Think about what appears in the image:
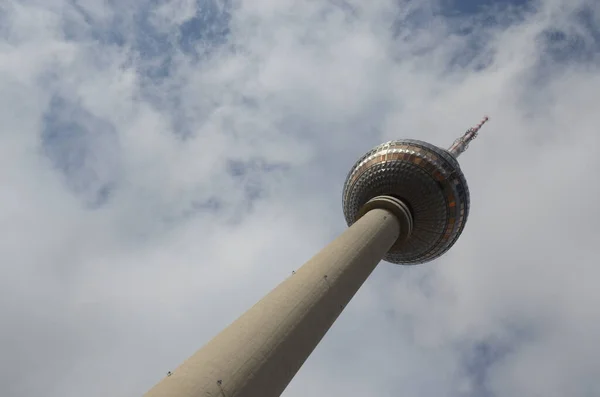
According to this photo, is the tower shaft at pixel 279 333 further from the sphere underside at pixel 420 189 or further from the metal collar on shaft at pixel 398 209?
the sphere underside at pixel 420 189

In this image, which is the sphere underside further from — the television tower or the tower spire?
the tower spire

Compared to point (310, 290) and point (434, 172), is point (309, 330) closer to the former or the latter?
point (310, 290)

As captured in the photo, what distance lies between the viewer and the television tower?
50.7 feet

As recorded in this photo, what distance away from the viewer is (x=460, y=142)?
186ft

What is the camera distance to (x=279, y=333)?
60.2 ft

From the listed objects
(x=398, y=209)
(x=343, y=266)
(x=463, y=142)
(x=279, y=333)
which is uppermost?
(x=463, y=142)

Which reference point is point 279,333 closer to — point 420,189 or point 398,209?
point 398,209

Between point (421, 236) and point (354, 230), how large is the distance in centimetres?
1313

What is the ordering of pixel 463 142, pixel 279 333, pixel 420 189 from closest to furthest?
pixel 279 333 → pixel 420 189 → pixel 463 142

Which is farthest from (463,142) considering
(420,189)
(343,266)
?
(343,266)

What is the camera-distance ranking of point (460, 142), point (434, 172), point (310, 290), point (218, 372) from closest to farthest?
1. point (218, 372)
2. point (310, 290)
3. point (434, 172)
4. point (460, 142)

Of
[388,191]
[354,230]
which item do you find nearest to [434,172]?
[388,191]

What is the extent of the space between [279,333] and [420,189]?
79.1 ft

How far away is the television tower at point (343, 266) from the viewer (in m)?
15.4
